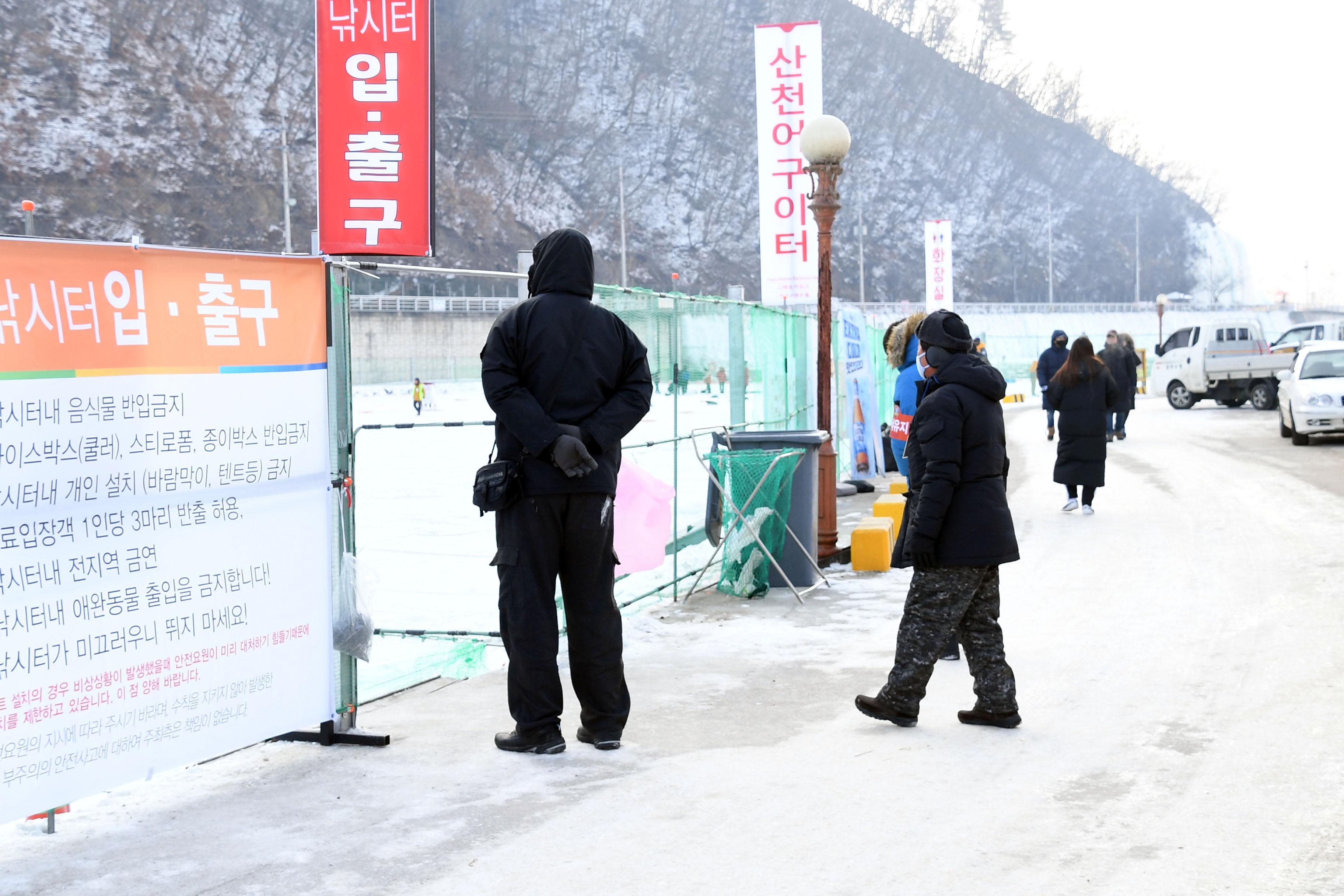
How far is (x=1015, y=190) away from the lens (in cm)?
12694

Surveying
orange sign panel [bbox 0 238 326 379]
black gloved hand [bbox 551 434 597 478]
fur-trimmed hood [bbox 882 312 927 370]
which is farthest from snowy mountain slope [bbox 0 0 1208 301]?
black gloved hand [bbox 551 434 597 478]

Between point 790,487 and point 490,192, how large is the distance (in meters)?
92.8

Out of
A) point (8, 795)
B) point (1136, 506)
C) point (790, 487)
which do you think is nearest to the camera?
point (8, 795)

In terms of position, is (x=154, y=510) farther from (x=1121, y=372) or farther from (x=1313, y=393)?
(x=1313, y=393)

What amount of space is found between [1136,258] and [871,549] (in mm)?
119077

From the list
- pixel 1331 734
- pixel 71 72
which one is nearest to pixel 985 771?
pixel 1331 734

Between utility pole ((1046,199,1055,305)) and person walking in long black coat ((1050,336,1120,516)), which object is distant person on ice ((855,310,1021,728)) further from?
utility pole ((1046,199,1055,305))

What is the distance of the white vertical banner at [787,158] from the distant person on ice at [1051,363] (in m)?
3.21

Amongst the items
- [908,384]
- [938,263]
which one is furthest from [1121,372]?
[938,263]

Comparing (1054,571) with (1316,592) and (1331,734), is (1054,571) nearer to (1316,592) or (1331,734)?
(1316,592)

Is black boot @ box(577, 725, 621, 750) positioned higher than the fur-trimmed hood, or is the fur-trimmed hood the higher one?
the fur-trimmed hood

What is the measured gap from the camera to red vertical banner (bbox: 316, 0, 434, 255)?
271 inches

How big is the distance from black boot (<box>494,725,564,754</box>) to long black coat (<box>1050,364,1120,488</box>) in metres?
8.42

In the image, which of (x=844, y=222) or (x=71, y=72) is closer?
(x=71, y=72)
